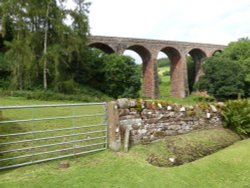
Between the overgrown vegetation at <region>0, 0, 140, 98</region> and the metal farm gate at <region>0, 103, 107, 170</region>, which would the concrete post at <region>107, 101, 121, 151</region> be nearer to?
the metal farm gate at <region>0, 103, 107, 170</region>

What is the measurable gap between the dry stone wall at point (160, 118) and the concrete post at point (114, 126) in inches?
5.7

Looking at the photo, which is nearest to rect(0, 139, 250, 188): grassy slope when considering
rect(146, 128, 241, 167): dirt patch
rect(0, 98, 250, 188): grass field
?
rect(0, 98, 250, 188): grass field

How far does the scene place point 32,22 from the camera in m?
19.7

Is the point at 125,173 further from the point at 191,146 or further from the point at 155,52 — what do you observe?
the point at 155,52

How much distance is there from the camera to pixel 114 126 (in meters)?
5.79

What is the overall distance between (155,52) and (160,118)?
26.9 metres

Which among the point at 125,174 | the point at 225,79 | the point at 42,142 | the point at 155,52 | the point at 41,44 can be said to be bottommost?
the point at 125,174

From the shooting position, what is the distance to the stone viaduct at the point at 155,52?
3055cm

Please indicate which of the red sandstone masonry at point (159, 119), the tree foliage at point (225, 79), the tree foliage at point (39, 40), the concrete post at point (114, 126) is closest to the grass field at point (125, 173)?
the concrete post at point (114, 126)

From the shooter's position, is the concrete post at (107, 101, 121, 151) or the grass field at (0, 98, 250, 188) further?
the concrete post at (107, 101, 121, 151)

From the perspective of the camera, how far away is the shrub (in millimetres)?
8102

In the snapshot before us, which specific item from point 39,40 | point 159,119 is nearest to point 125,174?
point 159,119

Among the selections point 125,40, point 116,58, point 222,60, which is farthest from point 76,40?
point 222,60

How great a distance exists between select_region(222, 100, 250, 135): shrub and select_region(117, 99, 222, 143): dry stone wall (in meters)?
0.27
